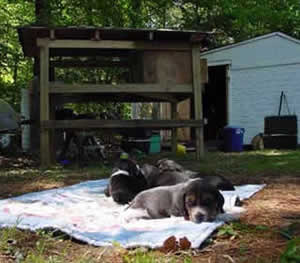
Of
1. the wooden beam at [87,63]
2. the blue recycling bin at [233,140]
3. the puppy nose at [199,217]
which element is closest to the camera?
the puppy nose at [199,217]

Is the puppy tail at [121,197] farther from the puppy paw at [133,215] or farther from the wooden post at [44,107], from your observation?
the wooden post at [44,107]

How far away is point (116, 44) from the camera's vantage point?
8.84 meters

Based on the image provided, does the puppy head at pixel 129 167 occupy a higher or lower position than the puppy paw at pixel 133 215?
higher

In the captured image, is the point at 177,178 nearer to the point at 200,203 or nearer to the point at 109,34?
the point at 200,203

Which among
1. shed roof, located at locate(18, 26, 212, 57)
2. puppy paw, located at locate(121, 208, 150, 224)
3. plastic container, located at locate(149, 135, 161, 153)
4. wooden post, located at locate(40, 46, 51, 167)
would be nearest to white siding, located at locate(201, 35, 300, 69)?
plastic container, located at locate(149, 135, 161, 153)

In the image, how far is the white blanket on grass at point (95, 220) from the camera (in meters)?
3.42

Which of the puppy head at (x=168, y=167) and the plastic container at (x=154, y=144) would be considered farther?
the plastic container at (x=154, y=144)

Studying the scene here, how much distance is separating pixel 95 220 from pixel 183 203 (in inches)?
28.7

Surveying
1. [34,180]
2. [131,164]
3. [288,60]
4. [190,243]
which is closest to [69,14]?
[288,60]

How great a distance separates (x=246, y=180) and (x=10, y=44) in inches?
543

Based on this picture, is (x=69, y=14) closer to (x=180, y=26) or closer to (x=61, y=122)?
(x=180, y=26)

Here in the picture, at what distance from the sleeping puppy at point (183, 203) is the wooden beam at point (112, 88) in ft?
15.4

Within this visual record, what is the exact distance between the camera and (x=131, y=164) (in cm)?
539

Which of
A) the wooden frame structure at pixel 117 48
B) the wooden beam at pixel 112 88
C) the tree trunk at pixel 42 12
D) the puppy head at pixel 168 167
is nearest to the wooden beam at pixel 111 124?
the wooden frame structure at pixel 117 48
